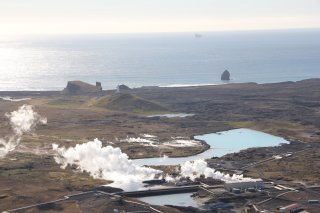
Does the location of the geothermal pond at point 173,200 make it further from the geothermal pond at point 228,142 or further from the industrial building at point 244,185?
the geothermal pond at point 228,142

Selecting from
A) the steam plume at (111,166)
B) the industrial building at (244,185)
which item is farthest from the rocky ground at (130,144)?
the industrial building at (244,185)

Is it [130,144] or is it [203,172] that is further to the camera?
[130,144]

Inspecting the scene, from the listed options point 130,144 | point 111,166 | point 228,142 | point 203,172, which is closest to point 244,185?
point 203,172

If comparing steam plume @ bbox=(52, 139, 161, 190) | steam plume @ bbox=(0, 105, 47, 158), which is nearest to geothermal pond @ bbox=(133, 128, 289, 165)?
steam plume @ bbox=(52, 139, 161, 190)

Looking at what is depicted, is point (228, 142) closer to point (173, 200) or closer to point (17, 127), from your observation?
point (173, 200)

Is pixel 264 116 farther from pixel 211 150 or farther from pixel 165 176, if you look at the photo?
pixel 165 176

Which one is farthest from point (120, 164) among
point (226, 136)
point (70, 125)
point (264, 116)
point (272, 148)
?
point (264, 116)
